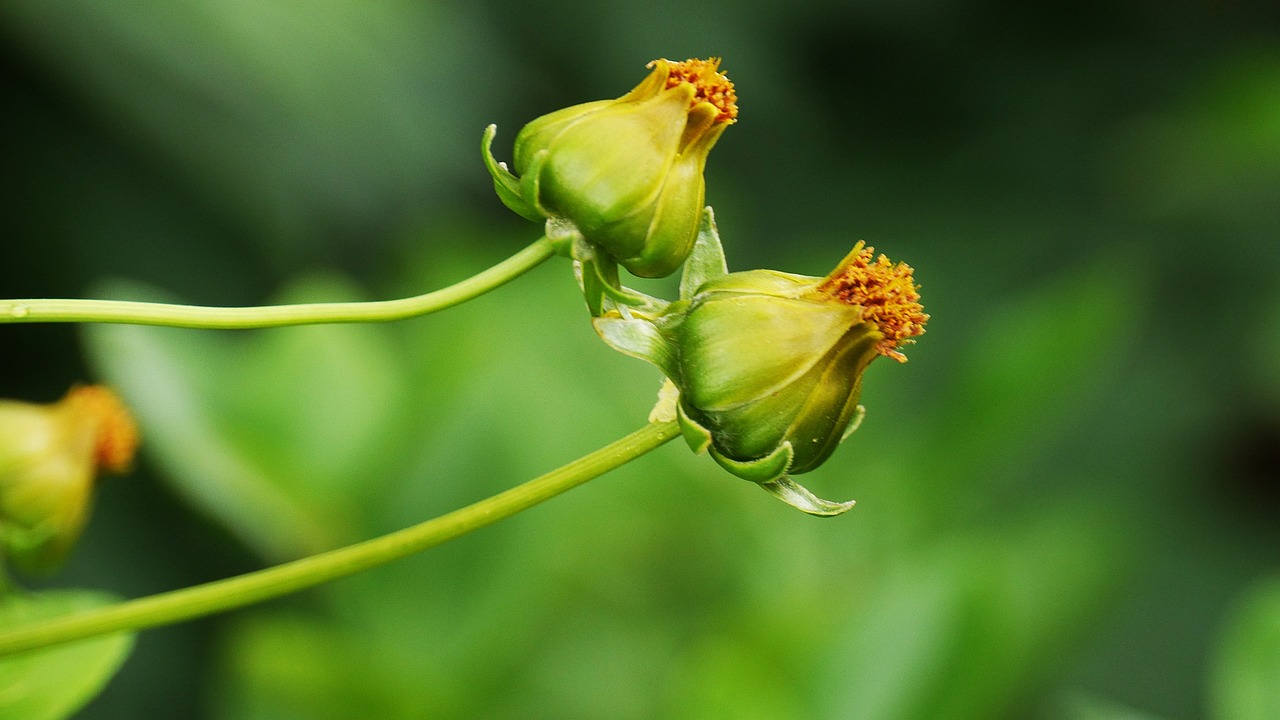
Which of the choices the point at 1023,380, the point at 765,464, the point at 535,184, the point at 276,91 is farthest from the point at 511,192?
the point at 276,91

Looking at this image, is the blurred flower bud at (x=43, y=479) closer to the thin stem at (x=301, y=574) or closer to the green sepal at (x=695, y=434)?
the thin stem at (x=301, y=574)

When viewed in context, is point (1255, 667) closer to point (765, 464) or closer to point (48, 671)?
point (765, 464)

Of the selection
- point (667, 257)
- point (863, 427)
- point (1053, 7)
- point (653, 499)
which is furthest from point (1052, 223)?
point (667, 257)

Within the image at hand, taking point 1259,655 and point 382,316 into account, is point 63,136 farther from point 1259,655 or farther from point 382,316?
point 1259,655

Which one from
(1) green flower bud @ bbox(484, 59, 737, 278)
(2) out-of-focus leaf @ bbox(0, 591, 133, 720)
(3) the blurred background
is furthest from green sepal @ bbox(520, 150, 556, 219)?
(3) the blurred background

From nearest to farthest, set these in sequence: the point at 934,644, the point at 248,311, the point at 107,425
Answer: the point at 248,311 → the point at 107,425 → the point at 934,644
